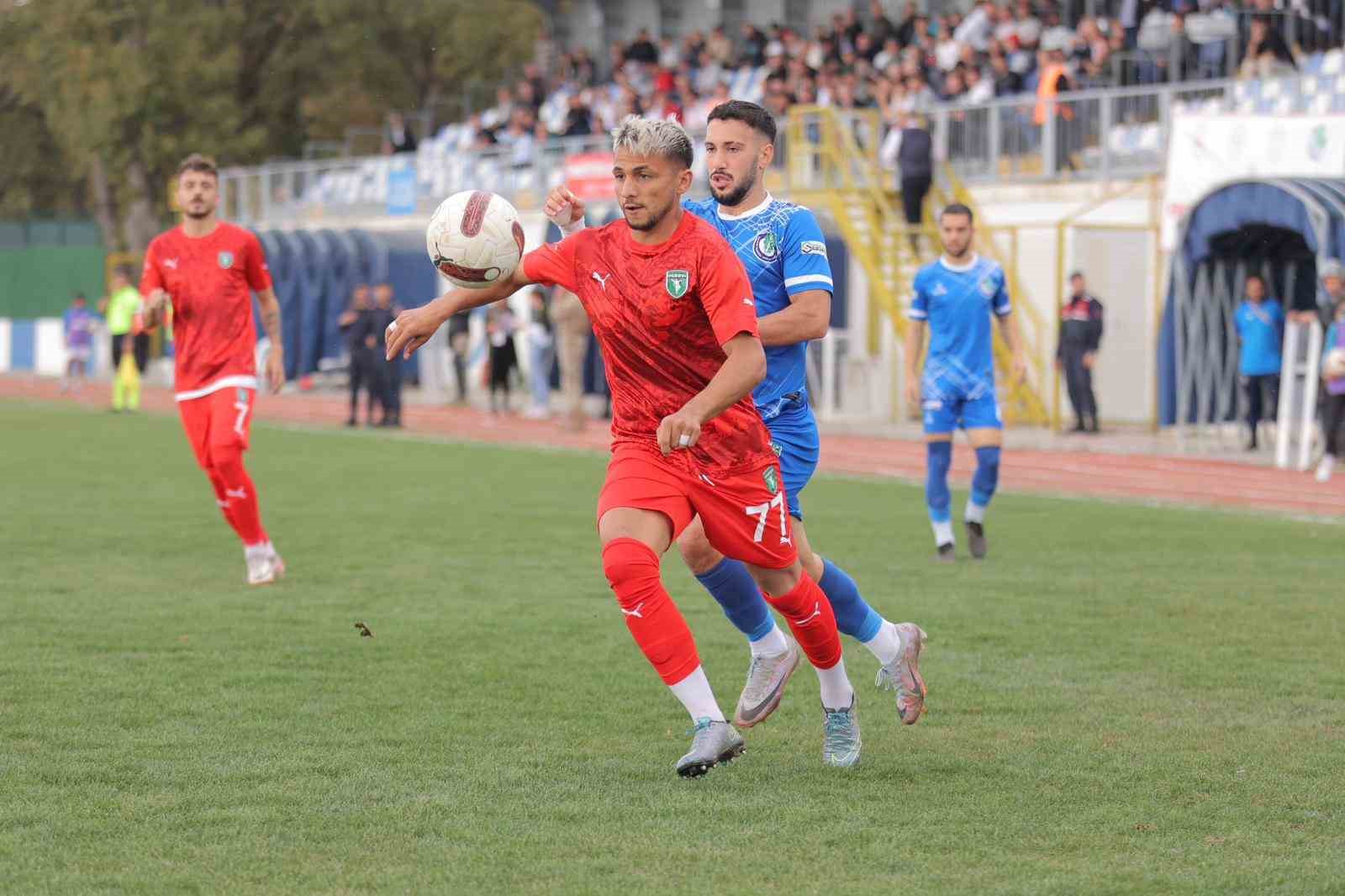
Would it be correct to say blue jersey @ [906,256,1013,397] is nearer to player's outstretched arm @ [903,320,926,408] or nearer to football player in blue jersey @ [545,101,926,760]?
player's outstretched arm @ [903,320,926,408]

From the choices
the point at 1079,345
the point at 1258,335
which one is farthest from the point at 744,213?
the point at 1079,345

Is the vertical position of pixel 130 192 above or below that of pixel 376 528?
above

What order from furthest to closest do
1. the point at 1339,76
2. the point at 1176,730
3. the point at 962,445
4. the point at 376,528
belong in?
the point at 962,445 → the point at 1339,76 → the point at 376,528 → the point at 1176,730

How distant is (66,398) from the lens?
34312 millimetres

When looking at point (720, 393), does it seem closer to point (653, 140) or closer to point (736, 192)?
point (653, 140)

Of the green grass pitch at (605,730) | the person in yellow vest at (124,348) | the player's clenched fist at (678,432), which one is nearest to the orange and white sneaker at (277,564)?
the green grass pitch at (605,730)

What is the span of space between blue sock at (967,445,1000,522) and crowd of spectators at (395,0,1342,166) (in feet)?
24.1

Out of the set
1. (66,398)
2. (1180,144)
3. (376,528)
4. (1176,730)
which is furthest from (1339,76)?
(66,398)

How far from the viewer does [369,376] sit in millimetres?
26906

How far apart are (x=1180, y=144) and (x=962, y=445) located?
4.11m

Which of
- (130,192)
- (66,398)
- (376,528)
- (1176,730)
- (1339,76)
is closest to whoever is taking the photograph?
(1176,730)

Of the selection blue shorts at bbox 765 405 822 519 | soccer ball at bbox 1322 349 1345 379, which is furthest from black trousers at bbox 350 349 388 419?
blue shorts at bbox 765 405 822 519

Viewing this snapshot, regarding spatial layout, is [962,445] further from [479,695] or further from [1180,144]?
[479,695]

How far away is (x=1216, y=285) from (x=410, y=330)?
1713 centimetres
